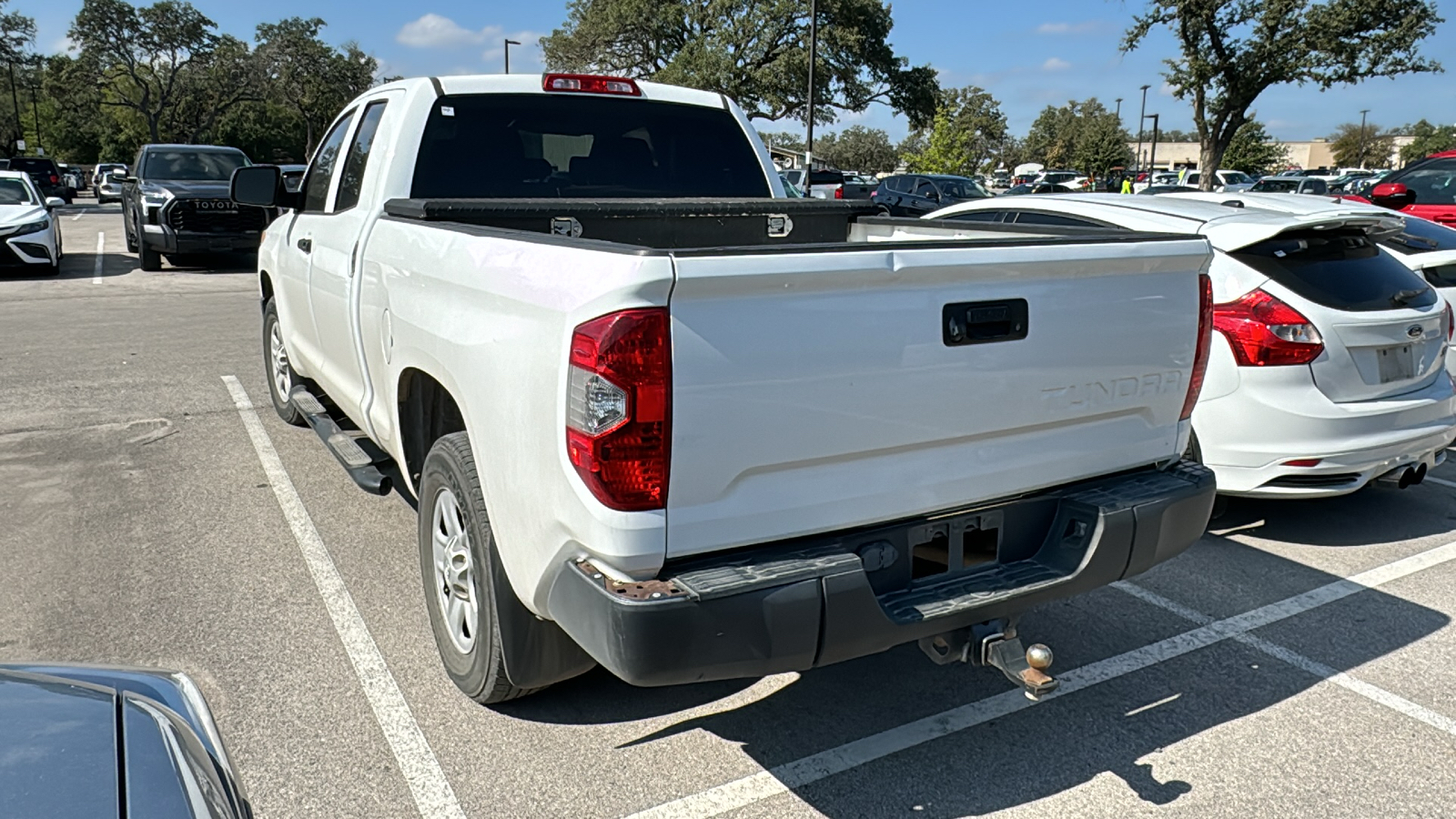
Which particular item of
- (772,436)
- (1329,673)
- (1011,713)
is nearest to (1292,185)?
(1329,673)

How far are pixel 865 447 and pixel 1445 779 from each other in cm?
208

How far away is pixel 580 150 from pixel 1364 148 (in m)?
116

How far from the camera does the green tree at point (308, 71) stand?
63281mm

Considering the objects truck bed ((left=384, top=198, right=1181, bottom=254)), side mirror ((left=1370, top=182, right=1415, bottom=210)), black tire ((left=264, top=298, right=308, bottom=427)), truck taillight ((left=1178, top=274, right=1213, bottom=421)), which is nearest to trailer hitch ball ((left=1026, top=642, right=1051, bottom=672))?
truck taillight ((left=1178, top=274, right=1213, bottom=421))

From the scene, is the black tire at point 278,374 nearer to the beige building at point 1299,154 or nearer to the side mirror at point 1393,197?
the side mirror at point 1393,197

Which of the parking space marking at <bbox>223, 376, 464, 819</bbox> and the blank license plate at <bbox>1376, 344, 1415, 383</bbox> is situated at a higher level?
the blank license plate at <bbox>1376, 344, 1415, 383</bbox>

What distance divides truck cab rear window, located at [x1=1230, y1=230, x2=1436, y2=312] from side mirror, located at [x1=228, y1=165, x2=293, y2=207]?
15.6 ft

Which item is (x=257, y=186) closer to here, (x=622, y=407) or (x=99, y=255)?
(x=622, y=407)

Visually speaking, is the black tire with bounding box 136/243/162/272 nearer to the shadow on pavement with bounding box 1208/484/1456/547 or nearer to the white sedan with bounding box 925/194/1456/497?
the white sedan with bounding box 925/194/1456/497

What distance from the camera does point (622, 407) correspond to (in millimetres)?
2330

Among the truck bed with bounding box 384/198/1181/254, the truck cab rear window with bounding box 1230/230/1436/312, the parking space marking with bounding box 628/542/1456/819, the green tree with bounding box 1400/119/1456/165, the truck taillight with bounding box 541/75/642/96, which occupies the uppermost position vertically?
the green tree with bounding box 1400/119/1456/165

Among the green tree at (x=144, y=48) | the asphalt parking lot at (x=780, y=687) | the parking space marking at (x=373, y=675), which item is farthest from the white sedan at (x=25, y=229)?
the green tree at (x=144, y=48)

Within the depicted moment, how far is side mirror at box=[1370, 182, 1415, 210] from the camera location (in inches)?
420

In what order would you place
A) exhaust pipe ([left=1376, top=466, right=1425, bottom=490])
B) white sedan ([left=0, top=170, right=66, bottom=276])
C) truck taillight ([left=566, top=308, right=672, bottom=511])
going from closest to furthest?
truck taillight ([left=566, top=308, right=672, bottom=511]) → exhaust pipe ([left=1376, top=466, right=1425, bottom=490]) → white sedan ([left=0, top=170, right=66, bottom=276])
